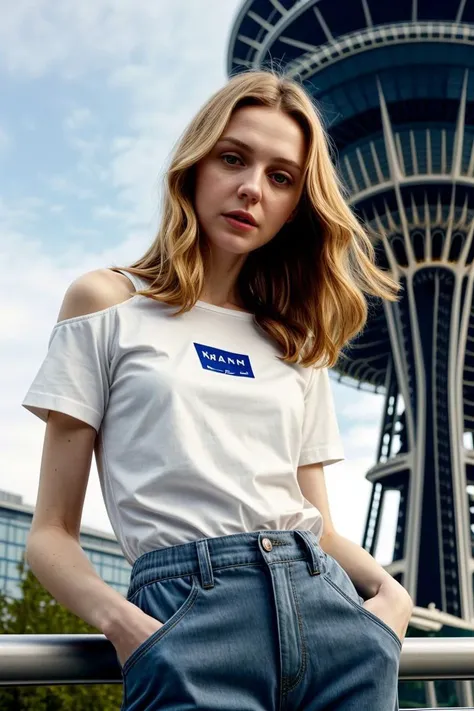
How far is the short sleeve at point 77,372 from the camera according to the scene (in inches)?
71.1

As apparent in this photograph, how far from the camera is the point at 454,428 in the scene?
1542 inches

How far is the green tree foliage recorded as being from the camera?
52.7 feet

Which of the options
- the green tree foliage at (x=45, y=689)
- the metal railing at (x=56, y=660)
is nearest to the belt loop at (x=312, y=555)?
the metal railing at (x=56, y=660)

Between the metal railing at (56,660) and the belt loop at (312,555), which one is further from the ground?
the belt loop at (312,555)

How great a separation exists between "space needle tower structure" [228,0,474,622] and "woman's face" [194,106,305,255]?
36.3 metres

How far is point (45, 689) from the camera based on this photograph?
16.4 metres

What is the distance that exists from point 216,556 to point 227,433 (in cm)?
27

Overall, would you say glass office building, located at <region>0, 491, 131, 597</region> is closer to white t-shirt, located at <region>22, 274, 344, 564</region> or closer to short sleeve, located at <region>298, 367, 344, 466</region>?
short sleeve, located at <region>298, 367, 344, 466</region>

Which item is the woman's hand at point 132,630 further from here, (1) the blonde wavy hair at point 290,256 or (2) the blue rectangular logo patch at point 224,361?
(1) the blonde wavy hair at point 290,256

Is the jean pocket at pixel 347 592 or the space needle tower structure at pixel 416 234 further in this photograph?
the space needle tower structure at pixel 416 234

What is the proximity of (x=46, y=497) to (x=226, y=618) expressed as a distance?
1.44 ft

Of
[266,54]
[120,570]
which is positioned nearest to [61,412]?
[266,54]

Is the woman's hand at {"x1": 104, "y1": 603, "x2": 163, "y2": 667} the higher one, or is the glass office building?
the glass office building

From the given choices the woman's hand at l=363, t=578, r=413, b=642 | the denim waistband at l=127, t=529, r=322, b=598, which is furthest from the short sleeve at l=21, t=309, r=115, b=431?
the woman's hand at l=363, t=578, r=413, b=642
